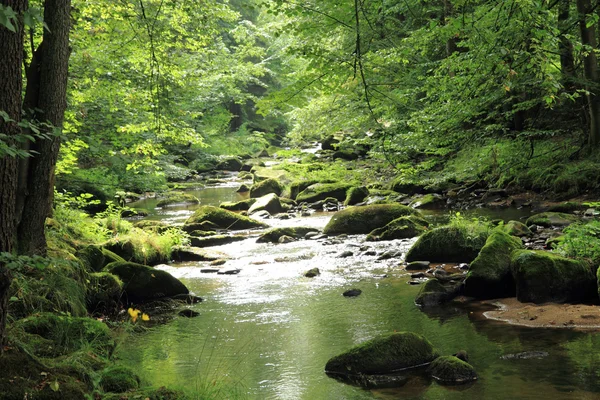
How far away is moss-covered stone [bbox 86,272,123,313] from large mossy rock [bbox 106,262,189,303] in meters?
0.36

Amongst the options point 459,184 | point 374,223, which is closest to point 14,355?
point 374,223

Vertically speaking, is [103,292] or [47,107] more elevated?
[47,107]

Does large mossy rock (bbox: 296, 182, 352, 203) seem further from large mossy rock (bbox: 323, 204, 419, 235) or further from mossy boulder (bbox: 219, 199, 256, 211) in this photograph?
large mossy rock (bbox: 323, 204, 419, 235)

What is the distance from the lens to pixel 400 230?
1371 centimetres

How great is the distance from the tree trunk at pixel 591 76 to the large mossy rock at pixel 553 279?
19.1 feet

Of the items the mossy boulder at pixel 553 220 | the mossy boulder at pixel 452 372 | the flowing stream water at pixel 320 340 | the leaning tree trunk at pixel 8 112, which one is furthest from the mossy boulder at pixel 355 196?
the leaning tree trunk at pixel 8 112

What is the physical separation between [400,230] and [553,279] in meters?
5.75

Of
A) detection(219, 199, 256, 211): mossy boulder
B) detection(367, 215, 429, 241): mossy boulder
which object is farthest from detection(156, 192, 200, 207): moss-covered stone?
detection(367, 215, 429, 241): mossy boulder

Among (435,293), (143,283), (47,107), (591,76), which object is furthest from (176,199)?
(47,107)

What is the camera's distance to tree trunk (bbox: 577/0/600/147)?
12.8 meters

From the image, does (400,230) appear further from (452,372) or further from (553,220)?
(452,372)

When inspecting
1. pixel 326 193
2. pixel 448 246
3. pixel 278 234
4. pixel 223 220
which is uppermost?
pixel 326 193

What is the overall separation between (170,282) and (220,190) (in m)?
17.6

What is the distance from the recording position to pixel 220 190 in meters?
27.0
